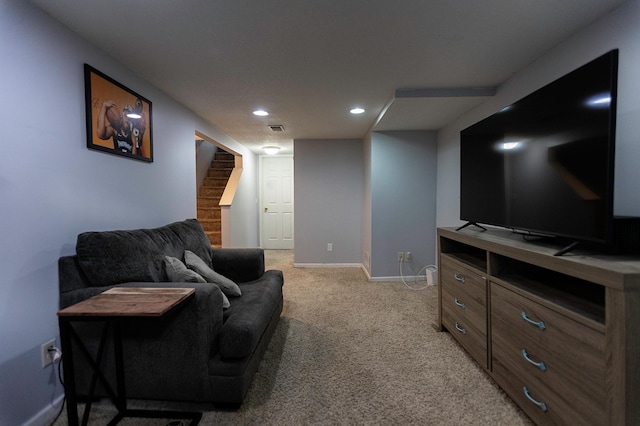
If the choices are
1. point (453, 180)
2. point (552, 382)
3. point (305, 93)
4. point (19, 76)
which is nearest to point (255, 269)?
point (305, 93)

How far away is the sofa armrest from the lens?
8.33ft

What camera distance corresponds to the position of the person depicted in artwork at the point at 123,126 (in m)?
1.88

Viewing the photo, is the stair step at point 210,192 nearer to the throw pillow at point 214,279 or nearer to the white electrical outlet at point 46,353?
the throw pillow at point 214,279

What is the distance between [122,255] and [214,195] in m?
4.12

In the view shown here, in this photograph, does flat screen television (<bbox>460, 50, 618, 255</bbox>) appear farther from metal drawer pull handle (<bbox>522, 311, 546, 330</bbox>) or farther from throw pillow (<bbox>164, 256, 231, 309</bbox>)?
throw pillow (<bbox>164, 256, 231, 309</bbox>)

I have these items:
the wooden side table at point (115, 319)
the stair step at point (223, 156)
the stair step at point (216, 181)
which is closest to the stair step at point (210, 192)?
the stair step at point (216, 181)

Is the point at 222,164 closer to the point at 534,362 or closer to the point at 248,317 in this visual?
the point at 248,317

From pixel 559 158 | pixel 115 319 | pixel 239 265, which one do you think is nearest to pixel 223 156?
pixel 239 265

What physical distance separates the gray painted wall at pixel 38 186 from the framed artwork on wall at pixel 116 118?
2.2 inches

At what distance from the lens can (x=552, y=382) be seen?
4.04 ft

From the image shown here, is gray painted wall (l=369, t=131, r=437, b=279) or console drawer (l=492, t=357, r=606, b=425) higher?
gray painted wall (l=369, t=131, r=437, b=279)

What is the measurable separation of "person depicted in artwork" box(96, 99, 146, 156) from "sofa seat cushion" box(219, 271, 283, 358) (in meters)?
1.35

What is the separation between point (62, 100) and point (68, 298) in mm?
1084

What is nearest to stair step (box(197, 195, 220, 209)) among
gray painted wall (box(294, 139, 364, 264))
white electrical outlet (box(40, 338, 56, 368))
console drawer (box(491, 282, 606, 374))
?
gray painted wall (box(294, 139, 364, 264))
